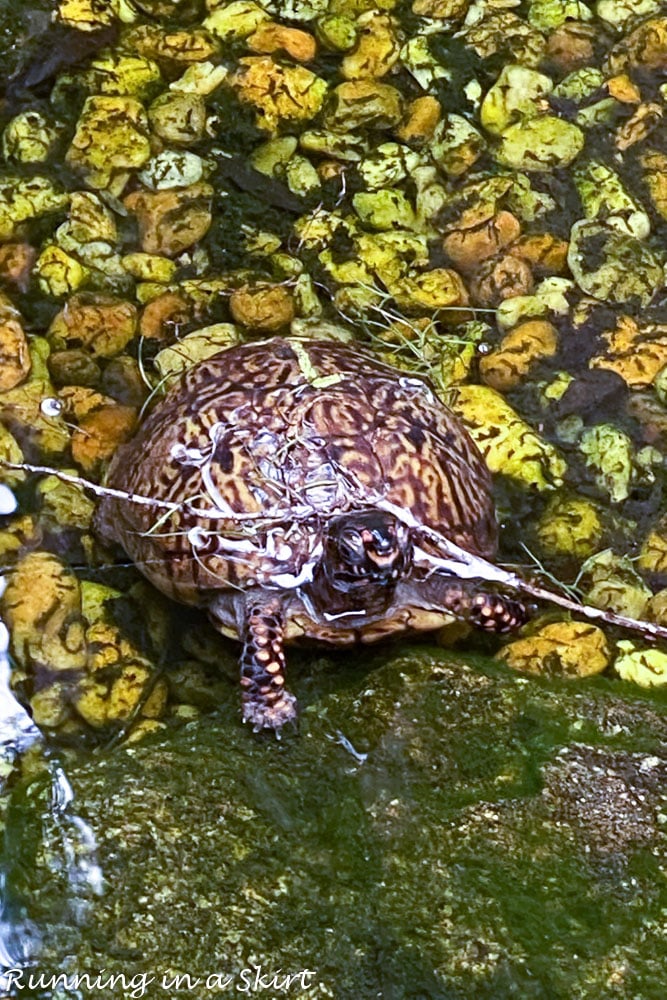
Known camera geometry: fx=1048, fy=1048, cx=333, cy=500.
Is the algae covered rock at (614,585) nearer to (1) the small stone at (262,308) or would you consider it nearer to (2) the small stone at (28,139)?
(1) the small stone at (262,308)

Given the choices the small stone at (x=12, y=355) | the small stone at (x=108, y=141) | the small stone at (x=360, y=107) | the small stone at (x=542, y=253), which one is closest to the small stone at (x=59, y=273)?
the small stone at (x=12, y=355)

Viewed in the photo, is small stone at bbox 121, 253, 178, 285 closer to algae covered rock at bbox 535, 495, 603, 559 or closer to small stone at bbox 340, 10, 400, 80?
small stone at bbox 340, 10, 400, 80

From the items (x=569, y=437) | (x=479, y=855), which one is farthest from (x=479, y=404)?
(x=479, y=855)

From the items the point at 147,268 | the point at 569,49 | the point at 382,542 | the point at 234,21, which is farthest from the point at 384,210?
the point at 382,542

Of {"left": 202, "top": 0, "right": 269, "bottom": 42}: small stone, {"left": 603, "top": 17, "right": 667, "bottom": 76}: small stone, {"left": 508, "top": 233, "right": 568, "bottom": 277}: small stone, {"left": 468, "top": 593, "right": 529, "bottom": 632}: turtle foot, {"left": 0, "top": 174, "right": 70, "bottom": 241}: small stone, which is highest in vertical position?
{"left": 202, "top": 0, "right": 269, "bottom": 42}: small stone

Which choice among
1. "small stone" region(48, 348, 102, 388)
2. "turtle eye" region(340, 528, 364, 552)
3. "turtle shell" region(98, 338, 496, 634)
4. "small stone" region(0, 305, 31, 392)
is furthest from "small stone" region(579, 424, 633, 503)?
"small stone" region(0, 305, 31, 392)

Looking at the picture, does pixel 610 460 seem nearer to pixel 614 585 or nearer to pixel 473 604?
pixel 614 585
